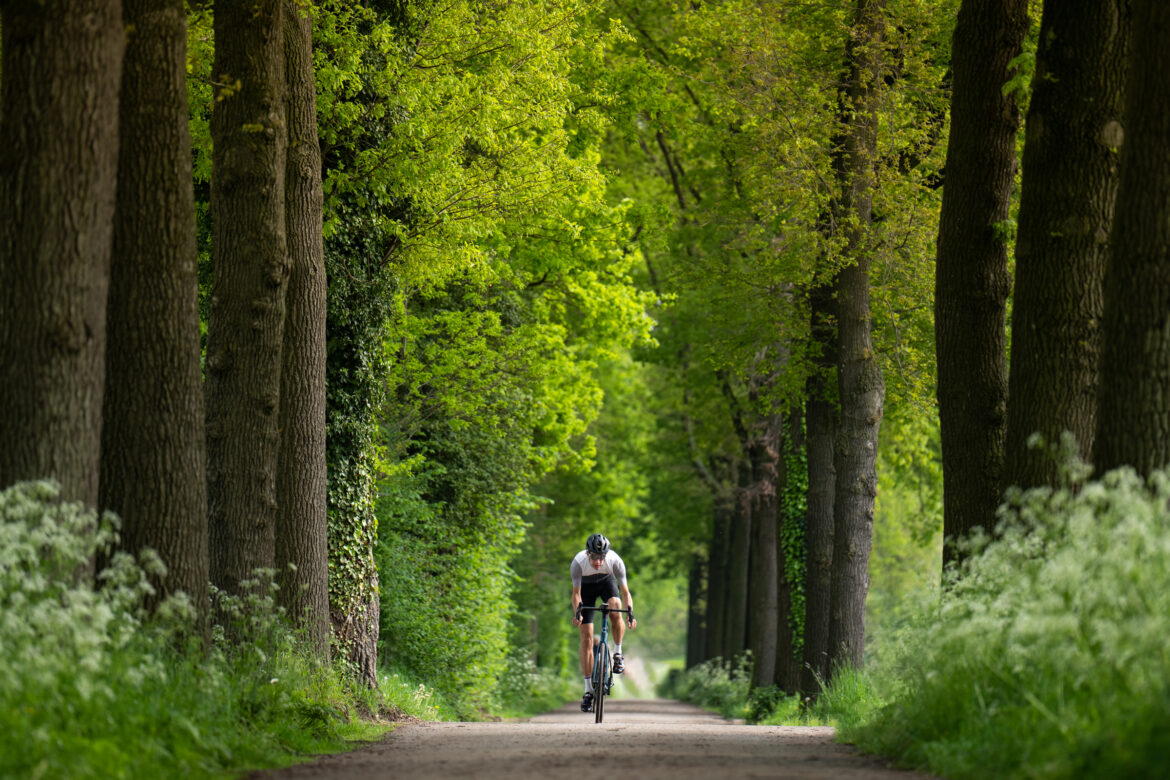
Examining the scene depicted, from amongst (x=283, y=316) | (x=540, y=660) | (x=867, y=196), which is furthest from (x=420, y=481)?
(x=540, y=660)

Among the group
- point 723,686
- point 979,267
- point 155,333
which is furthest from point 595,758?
point 723,686

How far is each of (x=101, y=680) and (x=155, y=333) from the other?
308 cm

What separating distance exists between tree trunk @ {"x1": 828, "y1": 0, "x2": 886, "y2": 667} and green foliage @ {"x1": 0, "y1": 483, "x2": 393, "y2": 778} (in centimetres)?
989

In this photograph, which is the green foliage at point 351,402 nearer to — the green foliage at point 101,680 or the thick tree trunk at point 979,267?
the green foliage at point 101,680

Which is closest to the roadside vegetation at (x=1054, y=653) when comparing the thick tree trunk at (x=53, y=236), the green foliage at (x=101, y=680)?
the green foliage at (x=101, y=680)

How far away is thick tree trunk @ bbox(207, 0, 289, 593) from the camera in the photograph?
1236 centimetres

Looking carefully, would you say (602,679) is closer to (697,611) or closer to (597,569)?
(597,569)

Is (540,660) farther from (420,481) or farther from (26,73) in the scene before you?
(26,73)

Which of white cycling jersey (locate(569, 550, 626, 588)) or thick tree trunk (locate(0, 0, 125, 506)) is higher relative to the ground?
thick tree trunk (locate(0, 0, 125, 506))

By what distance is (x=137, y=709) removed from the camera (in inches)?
308

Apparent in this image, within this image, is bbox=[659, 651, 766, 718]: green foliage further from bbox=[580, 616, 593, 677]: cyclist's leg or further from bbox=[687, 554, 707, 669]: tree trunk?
bbox=[580, 616, 593, 677]: cyclist's leg

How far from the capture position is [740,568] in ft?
118

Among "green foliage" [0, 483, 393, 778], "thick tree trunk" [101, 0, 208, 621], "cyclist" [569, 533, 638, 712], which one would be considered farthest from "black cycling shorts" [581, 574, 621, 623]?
"thick tree trunk" [101, 0, 208, 621]

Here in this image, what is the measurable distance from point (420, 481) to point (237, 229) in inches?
438
